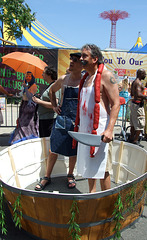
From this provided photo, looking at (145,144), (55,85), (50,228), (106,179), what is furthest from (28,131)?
(145,144)

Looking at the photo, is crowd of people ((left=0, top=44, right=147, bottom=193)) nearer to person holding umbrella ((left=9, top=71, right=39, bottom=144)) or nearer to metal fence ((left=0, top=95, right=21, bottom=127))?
person holding umbrella ((left=9, top=71, right=39, bottom=144))

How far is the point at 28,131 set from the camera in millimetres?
4426

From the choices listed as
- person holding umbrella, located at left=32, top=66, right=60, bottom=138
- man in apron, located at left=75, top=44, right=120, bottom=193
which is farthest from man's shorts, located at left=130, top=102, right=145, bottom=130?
man in apron, located at left=75, top=44, right=120, bottom=193

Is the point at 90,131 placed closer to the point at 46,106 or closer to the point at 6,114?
the point at 46,106

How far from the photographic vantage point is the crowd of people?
2.38m

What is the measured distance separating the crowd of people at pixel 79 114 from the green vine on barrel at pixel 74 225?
54 cm

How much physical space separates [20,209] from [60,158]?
184 centimetres

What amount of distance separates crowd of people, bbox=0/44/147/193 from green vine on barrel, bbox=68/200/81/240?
1.78ft

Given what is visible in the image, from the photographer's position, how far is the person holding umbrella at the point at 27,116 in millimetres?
4254

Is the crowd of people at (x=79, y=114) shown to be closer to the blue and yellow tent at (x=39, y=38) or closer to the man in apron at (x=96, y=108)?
the man in apron at (x=96, y=108)

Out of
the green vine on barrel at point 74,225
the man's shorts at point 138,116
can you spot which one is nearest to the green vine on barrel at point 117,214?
the green vine on barrel at point 74,225

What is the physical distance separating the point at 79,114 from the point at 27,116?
6.22ft

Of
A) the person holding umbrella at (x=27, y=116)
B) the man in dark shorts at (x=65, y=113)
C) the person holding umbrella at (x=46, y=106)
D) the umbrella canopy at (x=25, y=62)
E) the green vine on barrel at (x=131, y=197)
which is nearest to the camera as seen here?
the green vine on barrel at (x=131, y=197)

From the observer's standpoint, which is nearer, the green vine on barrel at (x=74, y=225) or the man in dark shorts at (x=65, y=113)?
the green vine on barrel at (x=74, y=225)
